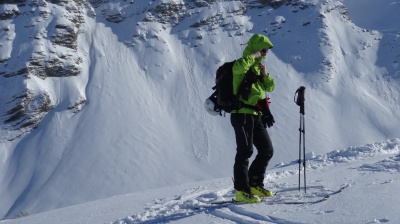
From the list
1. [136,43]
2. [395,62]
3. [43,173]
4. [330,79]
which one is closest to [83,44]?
[136,43]

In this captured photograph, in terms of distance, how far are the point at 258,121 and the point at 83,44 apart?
64.3 metres

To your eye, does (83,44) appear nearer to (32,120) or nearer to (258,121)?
(32,120)

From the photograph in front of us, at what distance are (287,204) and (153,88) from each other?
5583 centimetres

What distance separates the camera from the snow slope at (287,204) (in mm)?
4980

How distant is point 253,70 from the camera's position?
6.23 m

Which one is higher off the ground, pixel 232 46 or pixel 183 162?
pixel 232 46

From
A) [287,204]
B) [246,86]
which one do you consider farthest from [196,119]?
[287,204]

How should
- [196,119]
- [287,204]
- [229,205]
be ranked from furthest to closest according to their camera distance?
[196,119]
[229,205]
[287,204]

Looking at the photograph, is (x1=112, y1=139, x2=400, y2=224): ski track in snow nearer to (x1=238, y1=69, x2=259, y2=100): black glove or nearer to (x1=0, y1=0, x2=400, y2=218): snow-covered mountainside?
(x1=238, y1=69, x2=259, y2=100): black glove

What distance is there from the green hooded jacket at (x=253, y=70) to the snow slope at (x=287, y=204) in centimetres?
127

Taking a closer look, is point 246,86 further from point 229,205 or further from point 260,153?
point 229,205

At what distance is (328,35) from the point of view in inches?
2773

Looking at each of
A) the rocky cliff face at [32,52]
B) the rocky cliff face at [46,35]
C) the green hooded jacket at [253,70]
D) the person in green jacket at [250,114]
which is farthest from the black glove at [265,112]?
the rocky cliff face at [32,52]

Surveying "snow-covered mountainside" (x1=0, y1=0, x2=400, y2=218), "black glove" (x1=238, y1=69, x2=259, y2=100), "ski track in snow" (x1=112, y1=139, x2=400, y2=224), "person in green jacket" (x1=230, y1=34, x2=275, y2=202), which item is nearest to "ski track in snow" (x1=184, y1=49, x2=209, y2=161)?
"snow-covered mountainside" (x1=0, y1=0, x2=400, y2=218)
